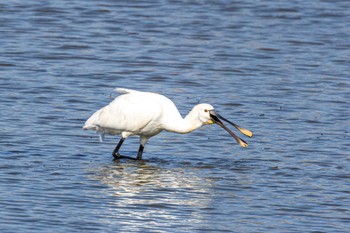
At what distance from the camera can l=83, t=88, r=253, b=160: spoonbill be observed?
11445mm

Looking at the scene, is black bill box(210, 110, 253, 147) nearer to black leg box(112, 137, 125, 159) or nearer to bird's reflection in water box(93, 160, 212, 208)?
bird's reflection in water box(93, 160, 212, 208)

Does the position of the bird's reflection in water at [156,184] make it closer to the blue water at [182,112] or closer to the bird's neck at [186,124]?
the blue water at [182,112]

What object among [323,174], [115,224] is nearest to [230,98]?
[323,174]

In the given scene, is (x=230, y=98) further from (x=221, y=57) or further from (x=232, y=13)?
(x=232, y=13)

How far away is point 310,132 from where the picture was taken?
12953 millimetres

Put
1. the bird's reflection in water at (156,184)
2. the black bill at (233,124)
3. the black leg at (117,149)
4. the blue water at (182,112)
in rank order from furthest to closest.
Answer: the black leg at (117,149)
the black bill at (233,124)
the bird's reflection in water at (156,184)
the blue water at (182,112)

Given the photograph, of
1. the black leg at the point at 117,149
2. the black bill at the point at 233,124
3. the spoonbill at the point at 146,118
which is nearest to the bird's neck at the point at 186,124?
the spoonbill at the point at 146,118

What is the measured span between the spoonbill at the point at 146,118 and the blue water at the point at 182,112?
0.32m

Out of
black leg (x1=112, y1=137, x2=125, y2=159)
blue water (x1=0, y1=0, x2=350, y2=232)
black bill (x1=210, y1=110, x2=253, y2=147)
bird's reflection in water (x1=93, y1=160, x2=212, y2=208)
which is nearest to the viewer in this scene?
blue water (x1=0, y1=0, x2=350, y2=232)

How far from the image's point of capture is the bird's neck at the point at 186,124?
11469mm

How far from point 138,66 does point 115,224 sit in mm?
8000

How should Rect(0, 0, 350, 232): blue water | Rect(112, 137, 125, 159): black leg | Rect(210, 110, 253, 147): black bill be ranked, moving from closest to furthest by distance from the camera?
Rect(0, 0, 350, 232): blue water → Rect(210, 110, 253, 147): black bill → Rect(112, 137, 125, 159): black leg

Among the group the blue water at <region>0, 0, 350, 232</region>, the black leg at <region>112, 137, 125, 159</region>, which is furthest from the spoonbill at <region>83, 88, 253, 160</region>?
the blue water at <region>0, 0, 350, 232</region>

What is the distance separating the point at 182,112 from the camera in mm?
13734
